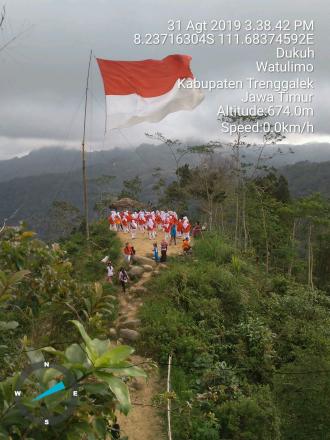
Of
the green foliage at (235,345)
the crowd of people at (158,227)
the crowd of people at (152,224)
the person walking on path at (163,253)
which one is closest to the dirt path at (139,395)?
the green foliage at (235,345)

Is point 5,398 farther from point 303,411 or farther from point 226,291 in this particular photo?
point 226,291

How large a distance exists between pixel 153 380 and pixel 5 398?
29.5ft

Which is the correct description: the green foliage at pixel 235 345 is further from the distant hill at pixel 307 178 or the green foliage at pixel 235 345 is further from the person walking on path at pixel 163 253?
the distant hill at pixel 307 178

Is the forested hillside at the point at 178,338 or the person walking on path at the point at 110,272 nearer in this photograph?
the forested hillside at the point at 178,338

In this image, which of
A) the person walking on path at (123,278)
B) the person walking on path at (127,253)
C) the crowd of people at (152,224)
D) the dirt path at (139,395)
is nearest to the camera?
the dirt path at (139,395)

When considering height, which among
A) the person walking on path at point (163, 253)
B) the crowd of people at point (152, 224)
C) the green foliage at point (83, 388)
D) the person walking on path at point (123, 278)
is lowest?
the person walking on path at point (123, 278)

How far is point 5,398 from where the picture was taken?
1.95 m

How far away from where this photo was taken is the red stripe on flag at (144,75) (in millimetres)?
8125

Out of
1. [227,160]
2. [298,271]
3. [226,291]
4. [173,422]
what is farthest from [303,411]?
[298,271]

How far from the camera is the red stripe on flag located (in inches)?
320

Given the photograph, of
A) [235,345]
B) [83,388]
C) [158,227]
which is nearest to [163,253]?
[235,345]

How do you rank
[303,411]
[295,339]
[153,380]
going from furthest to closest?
[295,339] → [153,380] → [303,411]

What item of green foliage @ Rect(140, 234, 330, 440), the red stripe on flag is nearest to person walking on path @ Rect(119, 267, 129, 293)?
green foliage @ Rect(140, 234, 330, 440)

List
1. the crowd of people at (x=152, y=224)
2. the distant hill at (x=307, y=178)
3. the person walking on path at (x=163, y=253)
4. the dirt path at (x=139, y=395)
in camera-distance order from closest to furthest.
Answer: the dirt path at (x=139, y=395) < the person walking on path at (x=163, y=253) < the crowd of people at (x=152, y=224) < the distant hill at (x=307, y=178)
